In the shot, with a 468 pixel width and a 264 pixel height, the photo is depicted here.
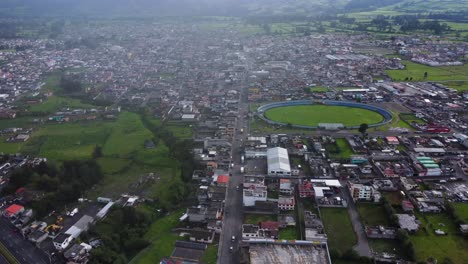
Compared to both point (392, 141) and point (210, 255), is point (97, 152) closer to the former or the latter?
point (210, 255)

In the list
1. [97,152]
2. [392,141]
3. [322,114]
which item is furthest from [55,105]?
[392,141]

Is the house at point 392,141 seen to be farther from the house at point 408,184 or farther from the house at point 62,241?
the house at point 62,241

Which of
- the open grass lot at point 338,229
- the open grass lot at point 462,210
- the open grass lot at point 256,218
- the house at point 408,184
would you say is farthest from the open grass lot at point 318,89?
the open grass lot at point 256,218

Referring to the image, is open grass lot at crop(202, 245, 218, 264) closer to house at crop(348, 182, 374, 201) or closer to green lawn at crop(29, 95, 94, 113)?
house at crop(348, 182, 374, 201)

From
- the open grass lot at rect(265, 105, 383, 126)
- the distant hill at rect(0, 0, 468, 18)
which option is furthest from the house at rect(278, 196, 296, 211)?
the distant hill at rect(0, 0, 468, 18)

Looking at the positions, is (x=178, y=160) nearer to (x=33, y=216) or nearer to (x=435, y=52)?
(x=33, y=216)

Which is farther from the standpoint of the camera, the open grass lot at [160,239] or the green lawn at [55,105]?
the green lawn at [55,105]
